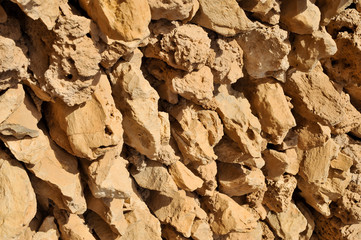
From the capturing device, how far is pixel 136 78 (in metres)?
1.57

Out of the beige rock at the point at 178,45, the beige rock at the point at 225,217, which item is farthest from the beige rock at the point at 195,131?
the beige rock at the point at 225,217

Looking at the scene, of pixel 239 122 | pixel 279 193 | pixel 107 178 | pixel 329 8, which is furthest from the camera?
pixel 279 193

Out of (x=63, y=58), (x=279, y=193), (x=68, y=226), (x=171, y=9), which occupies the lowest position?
(x=279, y=193)

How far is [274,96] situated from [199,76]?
→ 1.91 feet

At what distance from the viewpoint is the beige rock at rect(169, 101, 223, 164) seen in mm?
1860

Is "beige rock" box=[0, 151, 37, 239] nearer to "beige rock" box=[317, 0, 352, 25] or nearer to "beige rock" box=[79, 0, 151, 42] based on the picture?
"beige rock" box=[79, 0, 151, 42]

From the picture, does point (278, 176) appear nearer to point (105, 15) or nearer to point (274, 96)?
point (274, 96)

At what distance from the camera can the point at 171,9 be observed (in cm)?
155

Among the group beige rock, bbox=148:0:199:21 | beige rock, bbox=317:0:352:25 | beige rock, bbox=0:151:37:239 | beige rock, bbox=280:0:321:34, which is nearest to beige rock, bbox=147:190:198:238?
beige rock, bbox=0:151:37:239

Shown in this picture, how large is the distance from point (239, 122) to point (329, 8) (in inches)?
30.3

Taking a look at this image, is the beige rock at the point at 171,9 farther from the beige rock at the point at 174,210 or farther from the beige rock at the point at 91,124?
the beige rock at the point at 174,210

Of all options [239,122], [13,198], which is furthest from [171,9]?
[13,198]

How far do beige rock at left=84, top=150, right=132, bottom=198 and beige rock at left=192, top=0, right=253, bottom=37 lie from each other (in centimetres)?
62

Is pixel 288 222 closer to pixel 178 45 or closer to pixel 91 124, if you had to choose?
pixel 178 45
